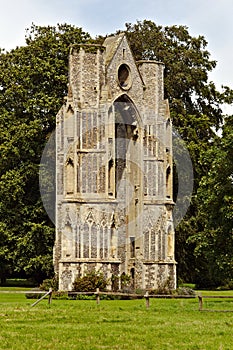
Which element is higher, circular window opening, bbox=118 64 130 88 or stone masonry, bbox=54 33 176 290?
circular window opening, bbox=118 64 130 88

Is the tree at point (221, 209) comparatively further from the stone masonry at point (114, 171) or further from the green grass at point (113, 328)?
the stone masonry at point (114, 171)

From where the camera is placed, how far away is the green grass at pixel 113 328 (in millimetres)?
20156

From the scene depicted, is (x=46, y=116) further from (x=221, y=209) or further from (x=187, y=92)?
(x=221, y=209)

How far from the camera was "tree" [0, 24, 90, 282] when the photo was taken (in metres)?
51.3

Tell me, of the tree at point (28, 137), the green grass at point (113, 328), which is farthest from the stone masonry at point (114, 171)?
the green grass at point (113, 328)

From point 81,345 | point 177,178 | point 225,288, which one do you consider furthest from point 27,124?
point 81,345

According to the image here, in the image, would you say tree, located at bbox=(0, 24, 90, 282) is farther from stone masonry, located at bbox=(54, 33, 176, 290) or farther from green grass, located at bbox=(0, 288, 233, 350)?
green grass, located at bbox=(0, 288, 233, 350)

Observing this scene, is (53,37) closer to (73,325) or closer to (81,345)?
(73,325)

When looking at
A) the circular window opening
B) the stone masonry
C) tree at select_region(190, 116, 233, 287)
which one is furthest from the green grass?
the circular window opening

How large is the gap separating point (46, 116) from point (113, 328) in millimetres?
31356

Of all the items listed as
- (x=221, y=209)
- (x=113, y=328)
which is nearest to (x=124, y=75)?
(x=221, y=209)

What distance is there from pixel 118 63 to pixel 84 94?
322cm

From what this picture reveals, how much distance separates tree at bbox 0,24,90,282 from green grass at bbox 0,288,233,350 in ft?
68.4

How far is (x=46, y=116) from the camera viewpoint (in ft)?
175
